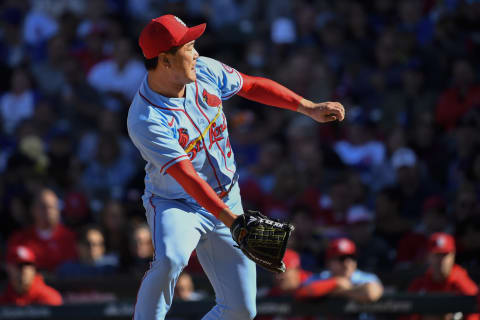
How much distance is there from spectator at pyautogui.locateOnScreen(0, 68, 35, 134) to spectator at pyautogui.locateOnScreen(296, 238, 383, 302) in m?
4.90

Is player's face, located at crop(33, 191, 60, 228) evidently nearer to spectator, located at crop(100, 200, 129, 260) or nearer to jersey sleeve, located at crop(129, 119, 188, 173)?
spectator, located at crop(100, 200, 129, 260)

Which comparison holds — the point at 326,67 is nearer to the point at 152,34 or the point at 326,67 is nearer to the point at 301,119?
the point at 301,119

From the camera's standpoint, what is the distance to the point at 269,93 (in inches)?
169

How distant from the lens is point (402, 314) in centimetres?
612

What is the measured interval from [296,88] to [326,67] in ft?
1.41

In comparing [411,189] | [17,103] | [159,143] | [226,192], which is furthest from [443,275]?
[17,103]

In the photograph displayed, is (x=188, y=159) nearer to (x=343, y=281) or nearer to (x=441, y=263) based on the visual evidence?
(x=343, y=281)

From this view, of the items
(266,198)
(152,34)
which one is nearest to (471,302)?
(266,198)

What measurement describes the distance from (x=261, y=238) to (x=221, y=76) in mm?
1006

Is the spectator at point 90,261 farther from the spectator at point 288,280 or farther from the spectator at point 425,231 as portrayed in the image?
the spectator at point 425,231

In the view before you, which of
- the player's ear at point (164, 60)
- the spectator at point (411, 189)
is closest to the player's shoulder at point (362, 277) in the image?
the spectator at point (411, 189)

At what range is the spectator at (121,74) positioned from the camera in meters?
9.63

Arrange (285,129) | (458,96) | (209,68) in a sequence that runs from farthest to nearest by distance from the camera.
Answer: (285,129) < (458,96) < (209,68)

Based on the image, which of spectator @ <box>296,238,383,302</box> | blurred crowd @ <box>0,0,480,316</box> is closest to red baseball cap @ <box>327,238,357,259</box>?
spectator @ <box>296,238,383,302</box>
